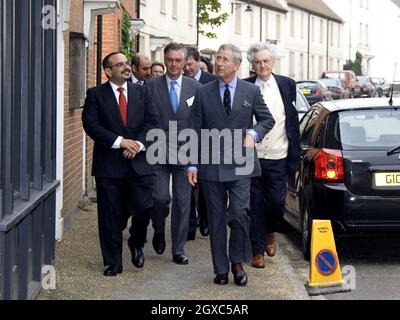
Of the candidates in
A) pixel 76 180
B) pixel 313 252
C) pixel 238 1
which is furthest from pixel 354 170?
pixel 238 1

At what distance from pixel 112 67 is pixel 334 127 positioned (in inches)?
91.4

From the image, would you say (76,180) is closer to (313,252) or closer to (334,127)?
(334,127)

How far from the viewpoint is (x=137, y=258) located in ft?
29.6

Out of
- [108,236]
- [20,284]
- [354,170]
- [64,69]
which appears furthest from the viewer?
[64,69]

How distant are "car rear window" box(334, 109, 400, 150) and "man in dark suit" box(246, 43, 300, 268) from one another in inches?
22.8

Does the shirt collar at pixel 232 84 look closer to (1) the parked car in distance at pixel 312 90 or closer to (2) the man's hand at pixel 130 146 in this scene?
(2) the man's hand at pixel 130 146

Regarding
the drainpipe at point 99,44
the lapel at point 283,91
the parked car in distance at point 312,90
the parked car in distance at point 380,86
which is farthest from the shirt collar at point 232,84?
the parked car in distance at point 380,86

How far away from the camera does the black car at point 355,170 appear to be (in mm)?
9188

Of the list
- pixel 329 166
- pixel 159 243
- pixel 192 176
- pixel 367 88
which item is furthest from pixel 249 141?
pixel 367 88

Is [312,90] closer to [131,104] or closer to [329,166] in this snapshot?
[329,166]

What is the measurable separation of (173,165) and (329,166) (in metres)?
1.47

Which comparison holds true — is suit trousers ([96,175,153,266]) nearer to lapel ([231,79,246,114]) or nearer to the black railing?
the black railing
